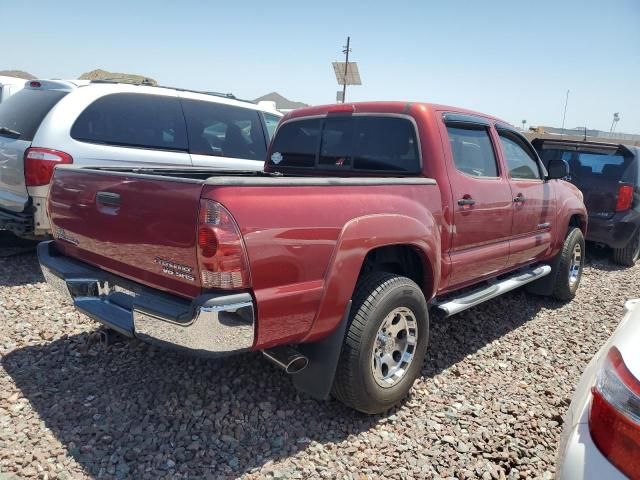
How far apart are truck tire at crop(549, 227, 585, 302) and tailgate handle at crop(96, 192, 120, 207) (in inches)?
174

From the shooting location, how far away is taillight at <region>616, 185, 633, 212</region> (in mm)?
6934

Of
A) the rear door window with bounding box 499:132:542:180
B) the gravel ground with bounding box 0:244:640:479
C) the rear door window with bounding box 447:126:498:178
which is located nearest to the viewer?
the gravel ground with bounding box 0:244:640:479

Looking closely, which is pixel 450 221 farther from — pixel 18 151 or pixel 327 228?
pixel 18 151

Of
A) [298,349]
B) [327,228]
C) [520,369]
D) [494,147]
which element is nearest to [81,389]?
[298,349]

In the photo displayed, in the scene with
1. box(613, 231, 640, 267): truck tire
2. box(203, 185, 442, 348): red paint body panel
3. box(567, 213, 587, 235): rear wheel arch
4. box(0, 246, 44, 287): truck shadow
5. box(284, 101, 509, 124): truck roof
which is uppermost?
box(284, 101, 509, 124): truck roof

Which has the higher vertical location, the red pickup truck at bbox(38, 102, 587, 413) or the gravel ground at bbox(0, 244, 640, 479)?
the red pickup truck at bbox(38, 102, 587, 413)

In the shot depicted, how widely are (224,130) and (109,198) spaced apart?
375 centimetres

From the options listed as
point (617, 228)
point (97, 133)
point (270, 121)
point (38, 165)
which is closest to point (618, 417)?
point (38, 165)

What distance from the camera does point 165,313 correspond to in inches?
85.2

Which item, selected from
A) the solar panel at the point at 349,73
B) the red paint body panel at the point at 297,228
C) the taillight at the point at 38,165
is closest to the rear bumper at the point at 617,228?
the red paint body panel at the point at 297,228

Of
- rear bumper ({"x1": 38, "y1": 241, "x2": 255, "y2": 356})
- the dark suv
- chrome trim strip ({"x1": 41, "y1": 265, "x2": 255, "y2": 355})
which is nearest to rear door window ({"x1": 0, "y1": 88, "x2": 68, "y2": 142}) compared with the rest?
rear bumper ({"x1": 38, "y1": 241, "x2": 255, "y2": 356})

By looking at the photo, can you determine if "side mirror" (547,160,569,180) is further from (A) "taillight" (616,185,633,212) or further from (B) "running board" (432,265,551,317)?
(A) "taillight" (616,185,633,212)

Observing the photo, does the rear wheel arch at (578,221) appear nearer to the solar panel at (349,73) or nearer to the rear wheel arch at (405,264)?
the rear wheel arch at (405,264)

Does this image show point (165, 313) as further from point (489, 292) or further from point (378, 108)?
point (489, 292)
